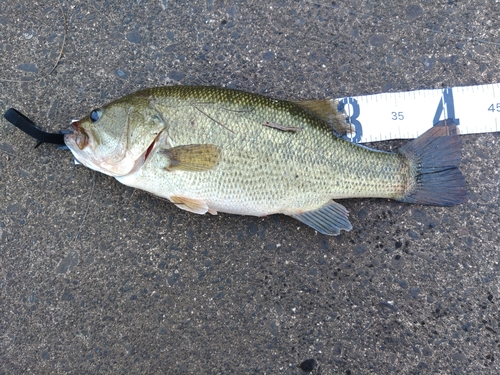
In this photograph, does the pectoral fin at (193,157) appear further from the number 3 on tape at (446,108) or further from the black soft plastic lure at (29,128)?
the number 3 on tape at (446,108)

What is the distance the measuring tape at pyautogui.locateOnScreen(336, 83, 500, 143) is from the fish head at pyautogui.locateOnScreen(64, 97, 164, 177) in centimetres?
143

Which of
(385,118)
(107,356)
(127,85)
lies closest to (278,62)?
(385,118)

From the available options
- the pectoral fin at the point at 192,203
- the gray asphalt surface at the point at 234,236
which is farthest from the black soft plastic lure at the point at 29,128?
the pectoral fin at the point at 192,203

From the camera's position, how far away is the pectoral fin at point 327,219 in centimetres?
257

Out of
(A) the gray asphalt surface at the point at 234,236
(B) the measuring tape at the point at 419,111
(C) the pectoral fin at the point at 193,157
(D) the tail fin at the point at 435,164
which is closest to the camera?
(C) the pectoral fin at the point at 193,157

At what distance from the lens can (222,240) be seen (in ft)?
9.03

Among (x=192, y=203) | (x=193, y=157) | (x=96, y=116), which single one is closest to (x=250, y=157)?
(x=193, y=157)

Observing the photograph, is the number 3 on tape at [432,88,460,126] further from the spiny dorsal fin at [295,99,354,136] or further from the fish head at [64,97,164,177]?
the fish head at [64,97,164,177]

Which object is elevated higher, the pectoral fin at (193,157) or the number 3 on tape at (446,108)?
the number 3 on tape at (446,108)

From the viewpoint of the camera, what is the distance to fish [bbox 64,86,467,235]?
2.41 m

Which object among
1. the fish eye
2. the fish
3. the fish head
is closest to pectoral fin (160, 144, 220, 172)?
the fish

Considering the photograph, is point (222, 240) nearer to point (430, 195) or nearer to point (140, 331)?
point (140, 331)

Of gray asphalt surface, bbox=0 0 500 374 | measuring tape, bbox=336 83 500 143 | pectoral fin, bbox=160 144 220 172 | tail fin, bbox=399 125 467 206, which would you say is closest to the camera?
pectoral fin, bbox=160 144 220 172

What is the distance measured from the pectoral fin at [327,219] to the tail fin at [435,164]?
1.50 ft
